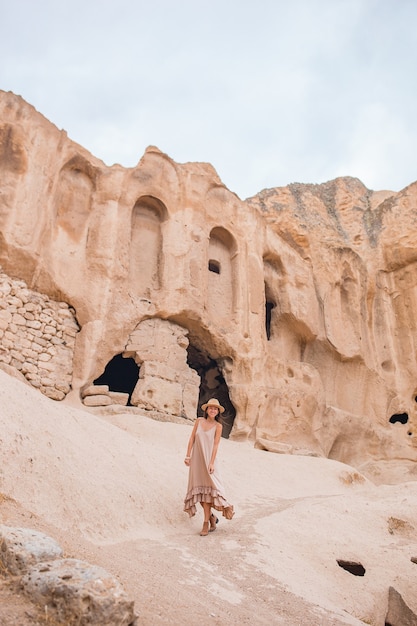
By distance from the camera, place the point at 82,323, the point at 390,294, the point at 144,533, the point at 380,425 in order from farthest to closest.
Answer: the point at 390,294 → the point at 380,425 → the point at 82,323 → the point at 144,533

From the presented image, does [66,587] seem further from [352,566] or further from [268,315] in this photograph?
[268,315]

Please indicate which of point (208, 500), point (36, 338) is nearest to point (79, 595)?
point (208, 500)

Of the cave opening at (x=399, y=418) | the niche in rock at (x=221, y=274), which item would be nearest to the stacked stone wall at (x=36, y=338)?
the niche in rock at (x=221, y=274)

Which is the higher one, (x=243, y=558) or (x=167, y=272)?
→ (x=167, y=272)

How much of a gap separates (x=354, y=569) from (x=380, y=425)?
1083 cm

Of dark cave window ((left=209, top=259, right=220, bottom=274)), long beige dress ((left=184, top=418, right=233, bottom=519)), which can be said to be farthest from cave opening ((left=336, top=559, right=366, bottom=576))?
dark cave window ((left=209, top=259, right=220, bottom=274))

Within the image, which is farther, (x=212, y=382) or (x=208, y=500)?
(x=212, y=382)

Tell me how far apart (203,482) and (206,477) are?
0.06 metres

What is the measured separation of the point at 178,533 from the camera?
15.5 feet

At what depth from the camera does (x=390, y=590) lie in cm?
390

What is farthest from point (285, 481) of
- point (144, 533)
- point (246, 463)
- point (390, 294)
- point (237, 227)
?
point (390, 294)

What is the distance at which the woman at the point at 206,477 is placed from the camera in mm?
4891

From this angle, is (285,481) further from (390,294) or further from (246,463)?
(390,294)

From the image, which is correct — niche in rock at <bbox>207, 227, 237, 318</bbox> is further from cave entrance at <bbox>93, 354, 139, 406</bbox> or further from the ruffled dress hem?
the ruffled dress hem
